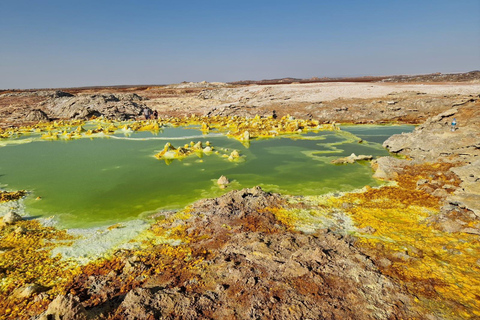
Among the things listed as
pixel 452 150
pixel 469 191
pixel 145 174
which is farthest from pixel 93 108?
pixel 469 191

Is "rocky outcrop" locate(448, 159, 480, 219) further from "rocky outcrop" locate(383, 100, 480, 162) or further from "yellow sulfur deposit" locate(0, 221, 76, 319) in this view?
"yellow sulfur deposit" locate(0, 221, 76, 319)

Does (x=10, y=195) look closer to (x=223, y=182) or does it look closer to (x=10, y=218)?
(x=10, y=218)

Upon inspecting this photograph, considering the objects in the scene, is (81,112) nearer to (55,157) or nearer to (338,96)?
(55,157)

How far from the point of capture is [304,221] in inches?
A: 252

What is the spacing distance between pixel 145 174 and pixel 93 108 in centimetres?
2623

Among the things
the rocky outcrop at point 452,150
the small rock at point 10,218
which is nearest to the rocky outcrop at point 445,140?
the rocky outcrop at point 452,150

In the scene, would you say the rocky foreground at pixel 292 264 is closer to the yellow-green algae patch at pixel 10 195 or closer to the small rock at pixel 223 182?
the small rock at pixel 223 182

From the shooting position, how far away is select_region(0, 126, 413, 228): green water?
7.61 metres

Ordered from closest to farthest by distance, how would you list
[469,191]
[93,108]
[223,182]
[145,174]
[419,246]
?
[419,246]
[469,191]
[223,182]
[145,174]
[93,108]

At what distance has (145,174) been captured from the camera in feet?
34.2

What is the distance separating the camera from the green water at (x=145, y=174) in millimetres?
7605

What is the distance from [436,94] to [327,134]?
14.8 m

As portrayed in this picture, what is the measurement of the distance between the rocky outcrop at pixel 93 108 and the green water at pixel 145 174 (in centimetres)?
1509

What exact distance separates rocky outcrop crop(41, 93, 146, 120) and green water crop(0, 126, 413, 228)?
15087 mm
